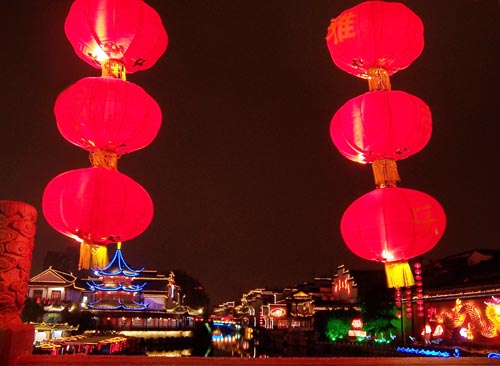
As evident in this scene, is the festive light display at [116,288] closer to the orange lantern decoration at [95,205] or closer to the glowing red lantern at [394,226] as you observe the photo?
the orange lantern decoration at [95,205]

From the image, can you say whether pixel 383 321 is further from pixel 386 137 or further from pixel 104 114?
pixel 104 114

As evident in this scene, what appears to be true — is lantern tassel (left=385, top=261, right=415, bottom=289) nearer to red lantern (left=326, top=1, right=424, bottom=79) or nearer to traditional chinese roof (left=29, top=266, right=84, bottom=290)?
red lantern (left=326, top=1, right=424, bottom=79)

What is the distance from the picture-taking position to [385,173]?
16.2 feet

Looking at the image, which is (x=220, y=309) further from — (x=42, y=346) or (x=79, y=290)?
(x=42, y=346)

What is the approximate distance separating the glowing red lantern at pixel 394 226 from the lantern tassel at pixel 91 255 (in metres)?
2.57

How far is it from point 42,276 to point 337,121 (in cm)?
3209

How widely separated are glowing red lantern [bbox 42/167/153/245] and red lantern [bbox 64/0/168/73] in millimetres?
1288

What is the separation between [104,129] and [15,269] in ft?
6.04

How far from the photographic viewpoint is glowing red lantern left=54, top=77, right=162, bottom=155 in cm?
446

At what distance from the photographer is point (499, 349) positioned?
49.8 ft

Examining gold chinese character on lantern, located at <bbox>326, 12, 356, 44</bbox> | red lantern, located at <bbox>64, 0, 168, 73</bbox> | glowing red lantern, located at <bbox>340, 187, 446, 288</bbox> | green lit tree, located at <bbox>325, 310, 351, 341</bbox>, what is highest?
gold chinese character on lantern, located at <bbox>326, 12, 356, 44</bbox>

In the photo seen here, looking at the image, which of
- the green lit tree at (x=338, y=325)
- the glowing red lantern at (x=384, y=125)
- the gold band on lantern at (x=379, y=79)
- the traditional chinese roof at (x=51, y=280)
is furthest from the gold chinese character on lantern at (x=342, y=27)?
the traditional chinese roof at (x=51, y=280)

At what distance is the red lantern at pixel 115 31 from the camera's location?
4559 millimetres

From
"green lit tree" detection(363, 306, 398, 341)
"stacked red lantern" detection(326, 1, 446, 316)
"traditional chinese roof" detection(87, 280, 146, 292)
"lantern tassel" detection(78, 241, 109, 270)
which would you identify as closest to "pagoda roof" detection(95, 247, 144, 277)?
"traditional chinese roof" detection(87, 280, 146, 292)
